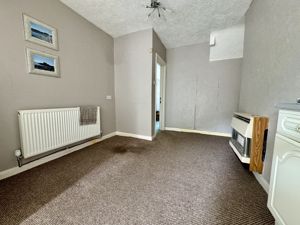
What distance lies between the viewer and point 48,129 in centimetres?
182

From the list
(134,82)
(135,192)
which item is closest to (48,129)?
(135,192)

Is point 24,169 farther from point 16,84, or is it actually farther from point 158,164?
point 158,164

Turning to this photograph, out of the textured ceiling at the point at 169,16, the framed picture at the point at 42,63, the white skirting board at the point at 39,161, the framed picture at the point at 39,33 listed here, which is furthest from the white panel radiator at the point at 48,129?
the textured ceiling at the point at 169,16

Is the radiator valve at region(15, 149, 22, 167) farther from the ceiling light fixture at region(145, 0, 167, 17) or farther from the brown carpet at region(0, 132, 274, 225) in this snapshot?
the ceiling light fixture at region(145, 0, 167, 17)

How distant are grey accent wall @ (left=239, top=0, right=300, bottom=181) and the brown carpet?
47 centimetres

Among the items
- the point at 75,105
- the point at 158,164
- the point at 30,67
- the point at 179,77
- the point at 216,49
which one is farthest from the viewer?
the point at 179,77

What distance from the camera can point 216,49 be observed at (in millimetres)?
3164

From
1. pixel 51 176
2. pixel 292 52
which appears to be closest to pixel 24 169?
pixel 51 176

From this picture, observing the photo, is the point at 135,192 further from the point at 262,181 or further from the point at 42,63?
the point at 42,63

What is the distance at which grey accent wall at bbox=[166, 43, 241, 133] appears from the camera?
320 centimetres

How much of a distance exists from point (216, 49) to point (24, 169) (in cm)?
431

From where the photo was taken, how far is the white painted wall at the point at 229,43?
2.77 meters

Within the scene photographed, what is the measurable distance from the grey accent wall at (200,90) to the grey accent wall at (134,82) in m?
1.19

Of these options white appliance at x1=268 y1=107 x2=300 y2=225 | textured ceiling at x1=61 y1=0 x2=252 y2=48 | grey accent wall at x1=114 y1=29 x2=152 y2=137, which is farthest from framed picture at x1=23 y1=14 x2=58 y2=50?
white appliance at x1=268 y1=107 x2=300 y2=225
